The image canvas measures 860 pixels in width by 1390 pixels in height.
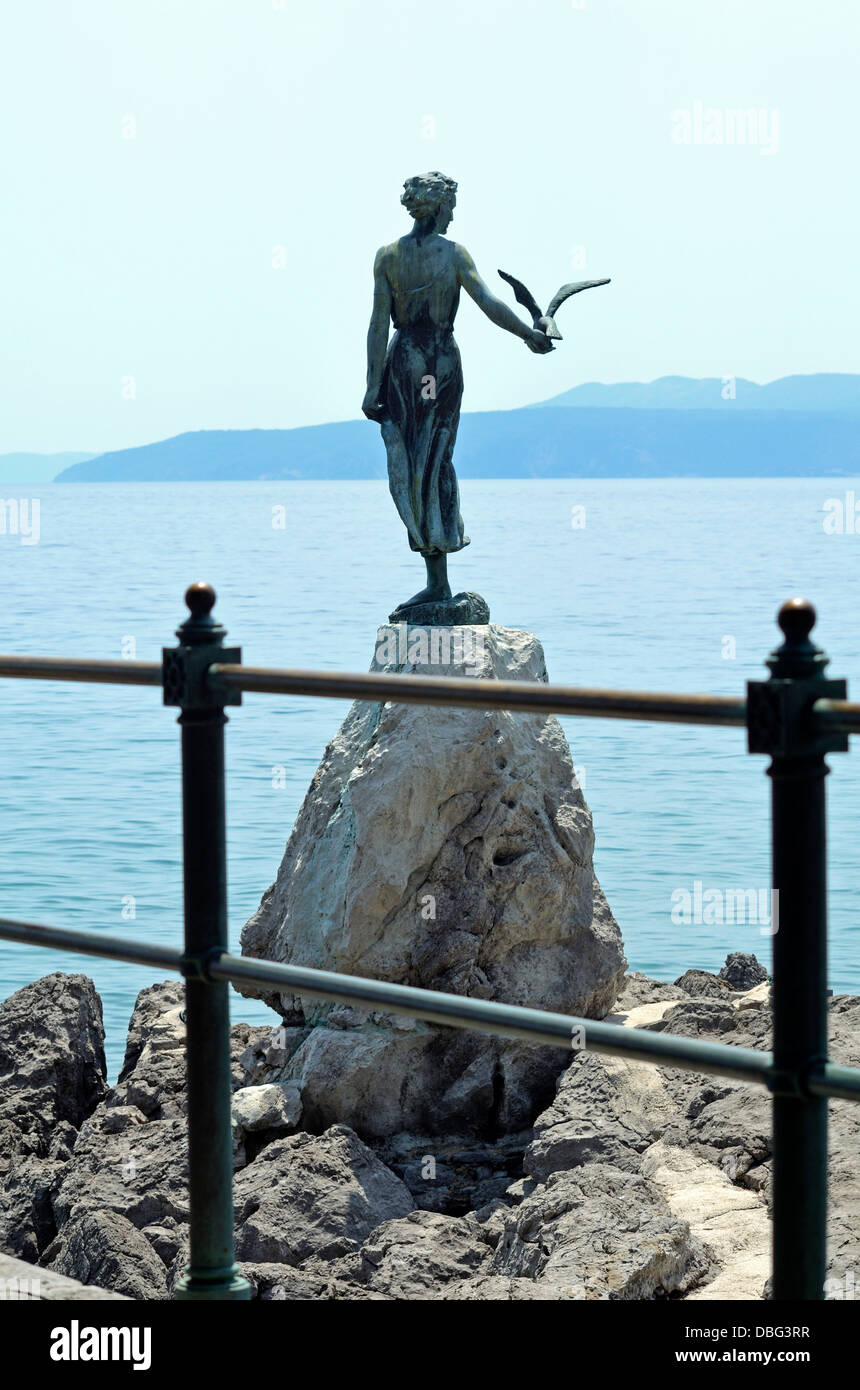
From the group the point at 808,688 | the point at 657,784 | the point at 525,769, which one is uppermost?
the point at 808,688

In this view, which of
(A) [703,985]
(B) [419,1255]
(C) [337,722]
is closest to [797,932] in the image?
(B) [419,1255]

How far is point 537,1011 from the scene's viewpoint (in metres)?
2.36

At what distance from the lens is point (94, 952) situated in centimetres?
269

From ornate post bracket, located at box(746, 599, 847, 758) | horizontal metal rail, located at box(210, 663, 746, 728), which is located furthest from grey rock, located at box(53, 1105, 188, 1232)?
ornate post bracket, located at box(746, 599, 847, 758)

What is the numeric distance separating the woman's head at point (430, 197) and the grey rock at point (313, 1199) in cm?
374

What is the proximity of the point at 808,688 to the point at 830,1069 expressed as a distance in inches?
17.4

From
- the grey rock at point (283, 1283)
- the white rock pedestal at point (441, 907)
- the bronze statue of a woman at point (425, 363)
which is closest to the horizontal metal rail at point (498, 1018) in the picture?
the grey rock at point (283, 1283)

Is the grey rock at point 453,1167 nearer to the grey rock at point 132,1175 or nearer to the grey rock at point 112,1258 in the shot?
the grey rock at point 132,1175

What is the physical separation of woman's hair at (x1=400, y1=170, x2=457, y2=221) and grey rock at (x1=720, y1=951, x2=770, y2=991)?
13.5ft

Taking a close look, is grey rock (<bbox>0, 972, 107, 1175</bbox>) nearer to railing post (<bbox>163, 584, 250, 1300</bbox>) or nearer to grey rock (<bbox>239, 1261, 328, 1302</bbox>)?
grey rock (<bbox>239, 1261, 328, 1302</bbox>)

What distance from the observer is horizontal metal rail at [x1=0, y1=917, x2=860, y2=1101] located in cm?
213
